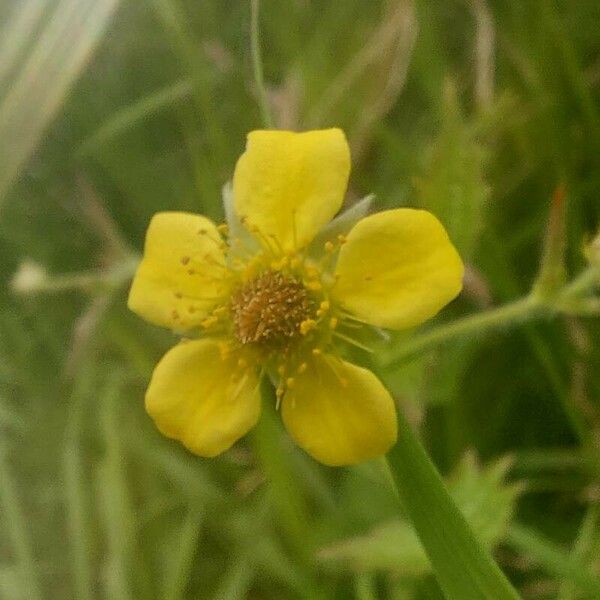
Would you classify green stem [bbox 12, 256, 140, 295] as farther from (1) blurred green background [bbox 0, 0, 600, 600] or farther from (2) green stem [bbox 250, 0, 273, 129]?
(2) green stem [bbox 250, 0, 273, 129]

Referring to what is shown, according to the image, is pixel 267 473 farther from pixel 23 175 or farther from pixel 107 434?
pixel 23 175

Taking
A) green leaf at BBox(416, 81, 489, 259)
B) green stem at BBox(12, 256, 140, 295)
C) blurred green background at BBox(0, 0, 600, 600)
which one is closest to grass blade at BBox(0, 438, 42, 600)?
blurred green background at BBox(0, 0, 600, 600)

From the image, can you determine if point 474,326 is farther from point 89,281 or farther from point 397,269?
point 89,281

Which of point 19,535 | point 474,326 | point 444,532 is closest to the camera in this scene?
point 444,532

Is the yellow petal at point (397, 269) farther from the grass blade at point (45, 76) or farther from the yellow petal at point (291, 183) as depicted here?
the grass blade at point (45, 76)

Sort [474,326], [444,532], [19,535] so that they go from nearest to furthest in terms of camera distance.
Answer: [444,532] → [474,326] → [19,535]

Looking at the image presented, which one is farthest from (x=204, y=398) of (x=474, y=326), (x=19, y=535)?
(x=19, y=535)

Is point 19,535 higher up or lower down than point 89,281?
lower down
